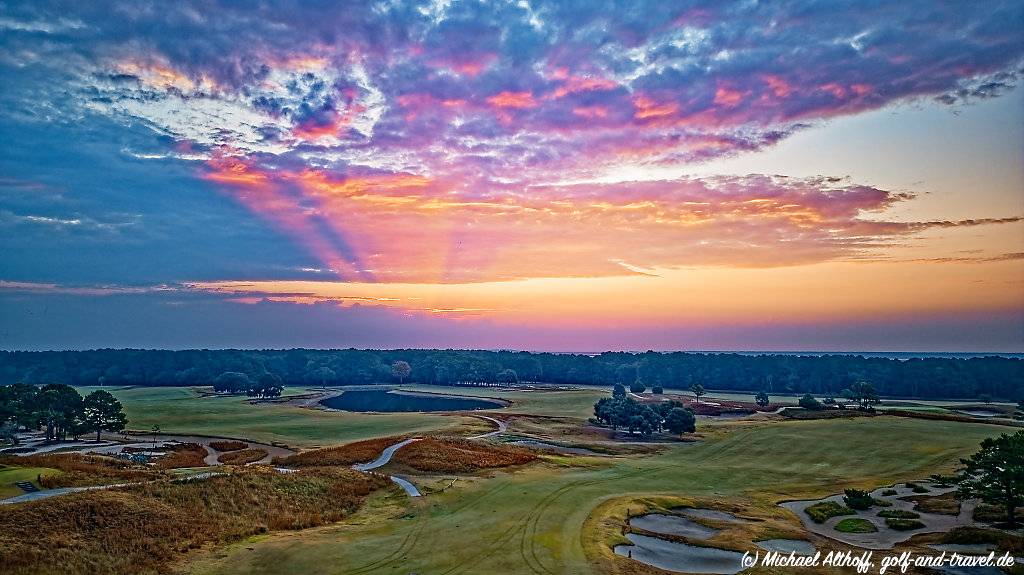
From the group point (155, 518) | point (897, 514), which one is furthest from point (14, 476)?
point (897, 514)

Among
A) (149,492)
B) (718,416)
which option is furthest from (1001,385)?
(149,492)

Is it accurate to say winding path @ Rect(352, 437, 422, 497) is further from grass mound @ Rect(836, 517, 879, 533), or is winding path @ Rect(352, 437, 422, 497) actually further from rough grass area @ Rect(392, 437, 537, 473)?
grass mound @ Rect(836, 517, 879, 533)

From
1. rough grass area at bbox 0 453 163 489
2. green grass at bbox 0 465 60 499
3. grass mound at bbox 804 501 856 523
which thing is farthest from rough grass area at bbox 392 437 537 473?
green grass at bbox 0 465 60 499

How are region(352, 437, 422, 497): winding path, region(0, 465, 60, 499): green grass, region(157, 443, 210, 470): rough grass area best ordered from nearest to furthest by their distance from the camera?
region(0, 465, 60, 499): green grass < region(352, 437, 422, 497): winding path < region(157, 443, 210, 470): rough grass area

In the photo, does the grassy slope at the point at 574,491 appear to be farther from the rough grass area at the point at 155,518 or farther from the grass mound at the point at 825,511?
the grass mound at the point at 825,511

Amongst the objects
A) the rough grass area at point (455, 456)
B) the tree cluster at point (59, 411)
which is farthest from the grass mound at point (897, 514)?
the tree cluster at point (59, 411)

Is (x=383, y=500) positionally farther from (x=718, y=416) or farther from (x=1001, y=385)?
(x=1001, y=385)

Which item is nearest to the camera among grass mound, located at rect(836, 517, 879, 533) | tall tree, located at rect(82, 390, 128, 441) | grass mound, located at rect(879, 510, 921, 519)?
grass mound, located at rect(836, 517, 879, 533)
